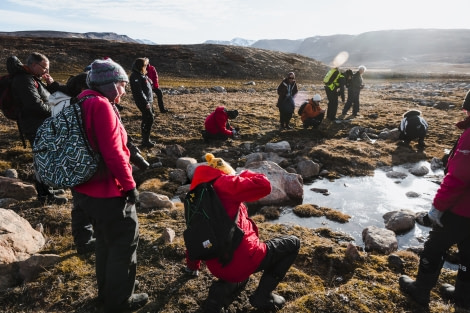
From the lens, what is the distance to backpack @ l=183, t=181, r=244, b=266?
129 inches

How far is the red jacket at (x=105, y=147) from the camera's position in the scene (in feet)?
10.4

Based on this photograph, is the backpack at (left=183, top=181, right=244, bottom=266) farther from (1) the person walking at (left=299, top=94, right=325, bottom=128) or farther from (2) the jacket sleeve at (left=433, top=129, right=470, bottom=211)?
(1) the person walking at (left=299, top=94, right=325, bottom=128)

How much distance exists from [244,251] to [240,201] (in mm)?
632

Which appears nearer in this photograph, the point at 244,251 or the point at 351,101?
the point at 244,251

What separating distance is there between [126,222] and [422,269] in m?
3.94

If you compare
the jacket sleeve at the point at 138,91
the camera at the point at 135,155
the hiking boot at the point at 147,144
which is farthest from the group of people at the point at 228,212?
the hiking boot at the point at 147,144

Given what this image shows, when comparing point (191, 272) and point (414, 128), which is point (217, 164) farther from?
point (414, 128)

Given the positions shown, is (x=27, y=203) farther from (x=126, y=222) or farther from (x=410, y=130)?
(x=410, y=130)

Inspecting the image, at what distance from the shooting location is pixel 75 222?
5188 mm

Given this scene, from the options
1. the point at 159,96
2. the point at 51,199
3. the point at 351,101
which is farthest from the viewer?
the point at 351,101

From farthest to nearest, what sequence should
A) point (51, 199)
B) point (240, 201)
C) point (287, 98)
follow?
point (287, 98) < point (51, 199) < point (240, 201)

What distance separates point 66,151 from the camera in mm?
3209

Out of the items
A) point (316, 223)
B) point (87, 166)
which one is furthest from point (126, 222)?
point (316, 223)

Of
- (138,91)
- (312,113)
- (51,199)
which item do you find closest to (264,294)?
(51,199)
